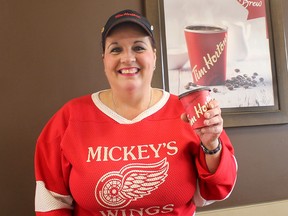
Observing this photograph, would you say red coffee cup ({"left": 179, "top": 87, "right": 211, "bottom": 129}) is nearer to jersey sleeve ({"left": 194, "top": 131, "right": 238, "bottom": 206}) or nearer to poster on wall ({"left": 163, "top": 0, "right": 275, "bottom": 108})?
jersey sleeve ({"left": 194, "top": 131, "right": 238, "bottom": 206})

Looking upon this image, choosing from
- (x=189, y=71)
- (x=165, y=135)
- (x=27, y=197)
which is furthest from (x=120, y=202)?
(x=189, y=71)

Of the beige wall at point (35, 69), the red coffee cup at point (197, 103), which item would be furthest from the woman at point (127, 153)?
the beige wall at point (35, 69)

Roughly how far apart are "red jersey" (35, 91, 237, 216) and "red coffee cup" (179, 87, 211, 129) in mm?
167

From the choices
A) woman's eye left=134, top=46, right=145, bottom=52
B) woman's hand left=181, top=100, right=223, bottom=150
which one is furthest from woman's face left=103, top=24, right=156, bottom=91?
woman's hand left=181, top=100, right=223, bottom=150

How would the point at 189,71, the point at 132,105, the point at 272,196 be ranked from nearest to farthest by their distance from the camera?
Answer: the point at 132,105, the point at 189,71, the point at 272,196

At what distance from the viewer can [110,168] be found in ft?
2.65

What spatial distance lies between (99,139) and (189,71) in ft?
1.95

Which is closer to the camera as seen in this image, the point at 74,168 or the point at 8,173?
the point at 74,168

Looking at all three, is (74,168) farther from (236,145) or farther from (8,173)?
(236,145)

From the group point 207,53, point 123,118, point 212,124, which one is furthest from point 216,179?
point 207,53

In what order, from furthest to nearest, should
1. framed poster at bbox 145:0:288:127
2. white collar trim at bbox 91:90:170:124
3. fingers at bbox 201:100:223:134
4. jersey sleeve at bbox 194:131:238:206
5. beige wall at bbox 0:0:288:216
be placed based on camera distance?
framed poster at bbox 145:0:288:127, beige wall at bbox 0:0:288:216, white collar trim at bbox 91:90:170:124, jersey sleeve at bbox 194:131:238:206, fingers at bbox 201:100:223:134

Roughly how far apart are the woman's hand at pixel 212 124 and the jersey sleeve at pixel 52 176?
1.34 ft

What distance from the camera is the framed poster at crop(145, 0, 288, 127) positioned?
1.25m

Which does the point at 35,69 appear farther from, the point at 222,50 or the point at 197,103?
the point at 222,50
